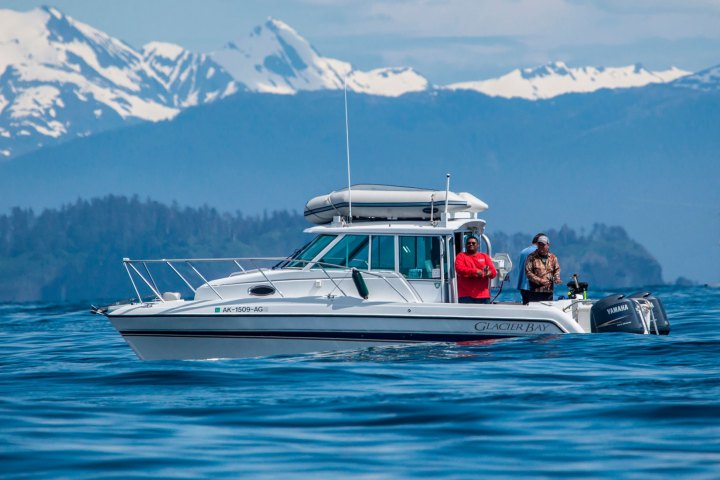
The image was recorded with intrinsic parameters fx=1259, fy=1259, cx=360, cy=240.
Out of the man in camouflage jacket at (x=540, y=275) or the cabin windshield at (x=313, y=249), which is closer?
the cabin windshield at (x=313, y=249)

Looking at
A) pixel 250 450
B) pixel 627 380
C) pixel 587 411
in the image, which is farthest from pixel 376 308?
pixel 250 450

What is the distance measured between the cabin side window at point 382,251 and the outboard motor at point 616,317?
10.6 feet

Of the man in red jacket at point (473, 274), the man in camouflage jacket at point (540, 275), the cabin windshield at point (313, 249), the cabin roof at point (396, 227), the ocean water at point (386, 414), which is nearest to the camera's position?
the ocean water at point (386, 414)

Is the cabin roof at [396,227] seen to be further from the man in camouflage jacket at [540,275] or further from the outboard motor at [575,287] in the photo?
the outboard motor at [575,287]

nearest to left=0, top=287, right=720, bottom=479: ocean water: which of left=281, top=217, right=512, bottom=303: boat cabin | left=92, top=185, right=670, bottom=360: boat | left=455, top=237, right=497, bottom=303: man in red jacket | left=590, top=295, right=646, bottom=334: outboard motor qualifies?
left=590, top=295, right=646, bottom=334: outboard motor

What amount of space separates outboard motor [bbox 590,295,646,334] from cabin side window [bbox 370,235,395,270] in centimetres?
323

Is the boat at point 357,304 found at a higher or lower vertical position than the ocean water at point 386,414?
higher

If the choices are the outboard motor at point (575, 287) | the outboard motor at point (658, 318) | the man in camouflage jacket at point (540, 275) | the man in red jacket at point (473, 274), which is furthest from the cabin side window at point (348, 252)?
the outboard motor at point (658, 318)

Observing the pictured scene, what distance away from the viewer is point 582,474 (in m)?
10.1

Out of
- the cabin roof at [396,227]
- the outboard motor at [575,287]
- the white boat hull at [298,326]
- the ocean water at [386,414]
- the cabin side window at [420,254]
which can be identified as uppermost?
the cabin roof at [396,227]

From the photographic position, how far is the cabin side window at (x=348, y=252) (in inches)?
741

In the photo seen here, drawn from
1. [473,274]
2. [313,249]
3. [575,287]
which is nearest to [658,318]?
[575,287]

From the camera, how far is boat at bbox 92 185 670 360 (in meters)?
17.8

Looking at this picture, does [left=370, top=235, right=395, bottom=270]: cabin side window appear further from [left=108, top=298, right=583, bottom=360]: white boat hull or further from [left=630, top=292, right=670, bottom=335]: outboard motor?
[left=630, top=292, right=670, bottom=335]: outboard motor
